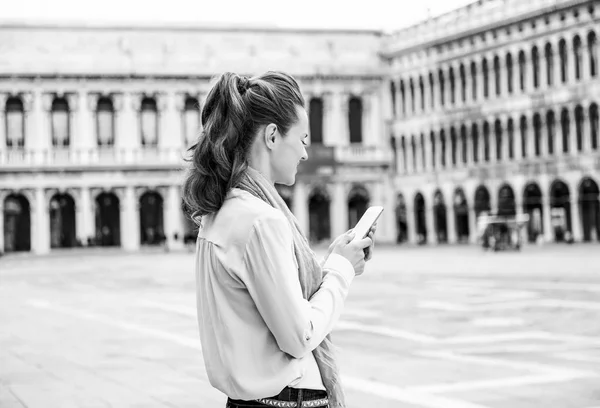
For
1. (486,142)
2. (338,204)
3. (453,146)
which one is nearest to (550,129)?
(486,142)

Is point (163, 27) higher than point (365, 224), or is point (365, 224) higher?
point (163, 27)

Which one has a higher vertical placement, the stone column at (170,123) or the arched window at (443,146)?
the stone column at (170,123)

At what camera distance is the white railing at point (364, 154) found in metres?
67.5

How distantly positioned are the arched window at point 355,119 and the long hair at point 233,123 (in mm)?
65489

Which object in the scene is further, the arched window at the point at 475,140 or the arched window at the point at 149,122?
the arched window at the point at 149,122

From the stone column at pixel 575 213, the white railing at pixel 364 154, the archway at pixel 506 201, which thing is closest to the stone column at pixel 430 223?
the white railing at pixel 364 154

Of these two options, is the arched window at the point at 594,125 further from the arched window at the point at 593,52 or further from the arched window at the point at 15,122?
the arched window at the point at 15,122

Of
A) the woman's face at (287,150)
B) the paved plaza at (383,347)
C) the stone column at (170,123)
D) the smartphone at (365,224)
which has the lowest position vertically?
the paved plaza at (383,347)

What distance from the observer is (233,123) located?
3.05 meters

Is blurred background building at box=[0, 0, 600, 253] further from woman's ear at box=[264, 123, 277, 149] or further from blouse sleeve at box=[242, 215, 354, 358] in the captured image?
blouse sleeve at box=[242, 215, 354, 358]

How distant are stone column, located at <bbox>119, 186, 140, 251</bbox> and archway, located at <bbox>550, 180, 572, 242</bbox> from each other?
2578 centimetres

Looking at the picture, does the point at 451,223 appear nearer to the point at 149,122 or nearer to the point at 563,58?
the point at 563,58

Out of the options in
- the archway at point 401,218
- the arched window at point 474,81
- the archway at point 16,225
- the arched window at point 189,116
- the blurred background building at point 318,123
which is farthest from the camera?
the archway at point 401,218

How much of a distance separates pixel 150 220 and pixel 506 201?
22.6m
